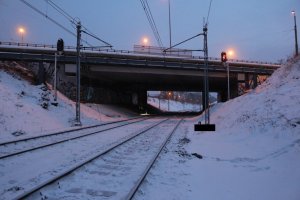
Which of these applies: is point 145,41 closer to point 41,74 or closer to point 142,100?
point 142,100

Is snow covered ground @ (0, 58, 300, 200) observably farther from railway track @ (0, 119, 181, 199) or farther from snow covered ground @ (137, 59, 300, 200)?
railway track @ (0, 119, 181, 199)

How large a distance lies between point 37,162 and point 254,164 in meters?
6.69

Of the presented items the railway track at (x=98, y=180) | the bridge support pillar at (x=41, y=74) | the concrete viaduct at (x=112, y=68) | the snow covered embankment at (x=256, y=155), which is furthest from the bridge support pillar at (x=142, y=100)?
the railway track at (x=98, y=180)

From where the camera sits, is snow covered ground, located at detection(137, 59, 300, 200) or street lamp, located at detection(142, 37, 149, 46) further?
street lamp, located at detection(142, 37, 149, 46)

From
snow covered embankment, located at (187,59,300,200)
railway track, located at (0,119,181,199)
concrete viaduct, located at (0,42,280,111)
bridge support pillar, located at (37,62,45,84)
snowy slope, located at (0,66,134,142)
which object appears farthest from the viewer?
concrete viaduct, located at (0,42,280,111)

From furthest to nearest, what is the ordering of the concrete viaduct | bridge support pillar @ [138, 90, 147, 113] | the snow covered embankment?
1. bridge support pillar @ [138, 90, 147, 113]
2. the concrete viaduct
3. the snow covered embankment

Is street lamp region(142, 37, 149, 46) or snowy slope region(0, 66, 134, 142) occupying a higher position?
street lamp region(142, 37, 149, 46)

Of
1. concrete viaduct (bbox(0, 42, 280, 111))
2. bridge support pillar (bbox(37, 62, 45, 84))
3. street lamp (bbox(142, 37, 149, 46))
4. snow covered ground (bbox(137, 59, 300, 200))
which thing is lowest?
snow covered ground (bbox(137, 59, 300, 200))

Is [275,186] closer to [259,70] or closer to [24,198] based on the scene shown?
[24,198]

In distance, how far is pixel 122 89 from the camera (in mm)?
60688

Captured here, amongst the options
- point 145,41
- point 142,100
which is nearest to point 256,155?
point 142,100

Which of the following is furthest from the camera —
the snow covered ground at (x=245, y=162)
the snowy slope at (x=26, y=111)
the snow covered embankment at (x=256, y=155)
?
the snowy slope at (x=26, y=111)

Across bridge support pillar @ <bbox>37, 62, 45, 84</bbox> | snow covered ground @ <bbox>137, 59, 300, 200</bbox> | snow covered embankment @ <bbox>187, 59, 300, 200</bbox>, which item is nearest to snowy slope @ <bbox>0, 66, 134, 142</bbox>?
bridge support pillar @ <bbox>37, 62, 45, 84</bbox>

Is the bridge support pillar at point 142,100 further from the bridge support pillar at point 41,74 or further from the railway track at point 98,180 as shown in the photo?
the railway track at point 98,180
